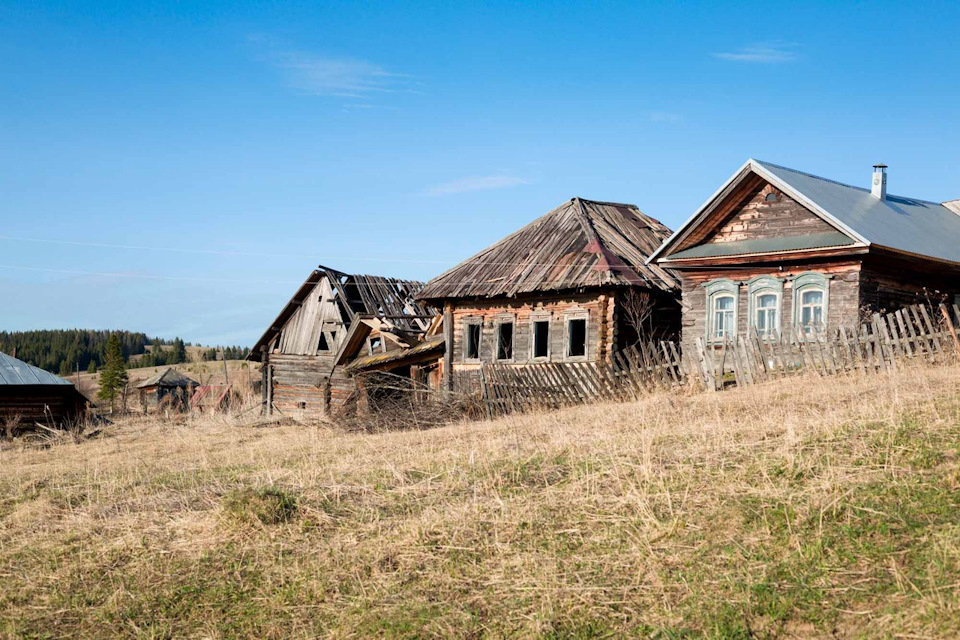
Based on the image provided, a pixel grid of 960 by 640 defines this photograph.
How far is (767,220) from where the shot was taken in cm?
1947

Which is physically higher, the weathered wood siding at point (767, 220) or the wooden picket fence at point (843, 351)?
the weathered wood siding at point (767, 220)

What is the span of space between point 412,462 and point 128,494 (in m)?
3.24

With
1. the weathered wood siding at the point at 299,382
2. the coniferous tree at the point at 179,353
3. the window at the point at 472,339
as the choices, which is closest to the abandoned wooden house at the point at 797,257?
the window at the point at 472,339

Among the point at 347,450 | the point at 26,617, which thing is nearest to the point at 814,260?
the point at 347,450

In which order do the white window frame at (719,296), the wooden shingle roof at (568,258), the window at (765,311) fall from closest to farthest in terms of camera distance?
the window at (765,311), the white window frame at (719,296), the wooden shingle roof at (568,258)

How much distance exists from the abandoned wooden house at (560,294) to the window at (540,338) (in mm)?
26

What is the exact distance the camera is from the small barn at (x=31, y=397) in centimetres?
3077

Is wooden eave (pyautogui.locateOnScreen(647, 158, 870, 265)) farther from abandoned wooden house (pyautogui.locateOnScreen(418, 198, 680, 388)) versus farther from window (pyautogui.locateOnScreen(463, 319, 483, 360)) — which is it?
window (pyautogui.locateOnScreen(463, 319, 483, 360))

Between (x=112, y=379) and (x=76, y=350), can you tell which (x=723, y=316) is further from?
(x=76, y=350)

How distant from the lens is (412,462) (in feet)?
33.4

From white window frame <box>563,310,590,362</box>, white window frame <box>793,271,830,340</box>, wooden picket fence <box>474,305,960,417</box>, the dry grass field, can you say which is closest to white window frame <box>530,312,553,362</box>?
white window frame <box>563,310,590,362</box>

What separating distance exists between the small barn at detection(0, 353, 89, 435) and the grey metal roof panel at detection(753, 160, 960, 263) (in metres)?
25.1

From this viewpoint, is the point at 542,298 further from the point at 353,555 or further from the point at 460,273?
the point at 353,555

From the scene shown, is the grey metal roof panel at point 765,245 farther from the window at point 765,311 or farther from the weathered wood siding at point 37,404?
the weathered wood siding at point 37,404
